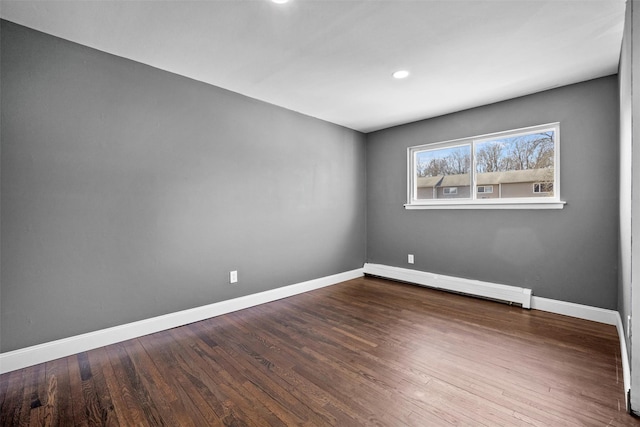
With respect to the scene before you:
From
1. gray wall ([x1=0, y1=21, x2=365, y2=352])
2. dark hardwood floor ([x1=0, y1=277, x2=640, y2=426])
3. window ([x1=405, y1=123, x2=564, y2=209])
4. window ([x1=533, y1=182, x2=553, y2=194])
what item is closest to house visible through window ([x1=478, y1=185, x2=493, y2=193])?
window ([x1=405, y1=123, x2=564, y2=209])

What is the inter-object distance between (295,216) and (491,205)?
8.08ft

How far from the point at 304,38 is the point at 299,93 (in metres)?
1.07

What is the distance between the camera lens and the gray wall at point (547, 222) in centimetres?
284

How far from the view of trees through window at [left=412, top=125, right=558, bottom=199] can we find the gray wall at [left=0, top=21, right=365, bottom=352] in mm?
1972

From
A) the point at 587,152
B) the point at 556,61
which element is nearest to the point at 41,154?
the point at 556,61

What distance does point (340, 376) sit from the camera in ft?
6.38

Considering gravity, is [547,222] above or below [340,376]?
above

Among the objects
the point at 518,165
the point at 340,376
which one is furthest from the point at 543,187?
the point at 340,376

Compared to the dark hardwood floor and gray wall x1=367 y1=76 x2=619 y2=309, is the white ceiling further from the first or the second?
the dark hardwood floor

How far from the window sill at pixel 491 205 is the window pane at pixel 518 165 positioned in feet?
0.46

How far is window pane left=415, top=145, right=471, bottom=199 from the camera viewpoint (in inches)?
155

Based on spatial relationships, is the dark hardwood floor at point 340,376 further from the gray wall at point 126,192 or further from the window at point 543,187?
the window at point 543,187

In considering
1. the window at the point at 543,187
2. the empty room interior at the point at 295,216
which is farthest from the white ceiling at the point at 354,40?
the window at the point at 543,187

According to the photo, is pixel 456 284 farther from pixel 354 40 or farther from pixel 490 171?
pixel 354 40
